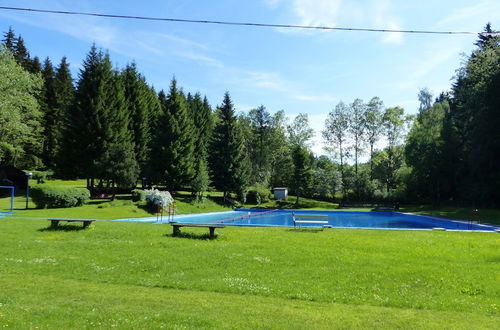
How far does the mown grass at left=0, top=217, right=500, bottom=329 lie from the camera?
597 cm

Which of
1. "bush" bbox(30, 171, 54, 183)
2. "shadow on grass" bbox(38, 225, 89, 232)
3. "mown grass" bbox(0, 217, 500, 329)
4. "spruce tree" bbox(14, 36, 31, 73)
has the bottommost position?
"mown grass" bbox(0, 217, 500, 329)

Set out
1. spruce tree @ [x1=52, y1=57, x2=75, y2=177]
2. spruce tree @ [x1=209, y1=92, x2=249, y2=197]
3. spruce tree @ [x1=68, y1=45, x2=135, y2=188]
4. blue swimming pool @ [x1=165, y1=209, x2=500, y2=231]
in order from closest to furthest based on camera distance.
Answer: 1. blue swimming pool @ [x1=165, y1=209, x2=500, y2=231]
2. spruce tree @ [x1=68, y1=45, x2=135, y2=188]
3. spruce tree @ [x1=52, y1=57, x2=75, y2=177]
4. spruce tree @ [x1=209, y1=92, x2=249, y2=197]

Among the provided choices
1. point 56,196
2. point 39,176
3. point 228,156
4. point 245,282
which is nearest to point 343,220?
point 228,156

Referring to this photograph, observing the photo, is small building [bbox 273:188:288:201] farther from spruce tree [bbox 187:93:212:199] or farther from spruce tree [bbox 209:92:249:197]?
spruce tree [bbox 187:93:212:199]

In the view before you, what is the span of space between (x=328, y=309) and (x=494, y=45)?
46709 millimetres

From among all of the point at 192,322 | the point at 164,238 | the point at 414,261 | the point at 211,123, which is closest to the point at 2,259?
the point at 164,238

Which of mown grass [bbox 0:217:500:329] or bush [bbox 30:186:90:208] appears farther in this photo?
bush [bbox 30:186:90:208]

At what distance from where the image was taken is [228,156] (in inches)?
1804

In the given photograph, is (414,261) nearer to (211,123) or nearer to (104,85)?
(104,85)

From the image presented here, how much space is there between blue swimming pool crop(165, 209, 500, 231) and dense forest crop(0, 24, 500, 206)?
6711 millimetres

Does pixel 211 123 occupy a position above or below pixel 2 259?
above

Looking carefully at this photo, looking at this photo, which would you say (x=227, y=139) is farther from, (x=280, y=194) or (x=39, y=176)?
(x=39, y=176)

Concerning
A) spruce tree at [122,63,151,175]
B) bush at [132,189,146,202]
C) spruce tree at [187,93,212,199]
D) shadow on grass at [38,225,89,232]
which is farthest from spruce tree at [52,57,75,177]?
shadow on grass at [38,225,89,232]

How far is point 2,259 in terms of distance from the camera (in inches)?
408
